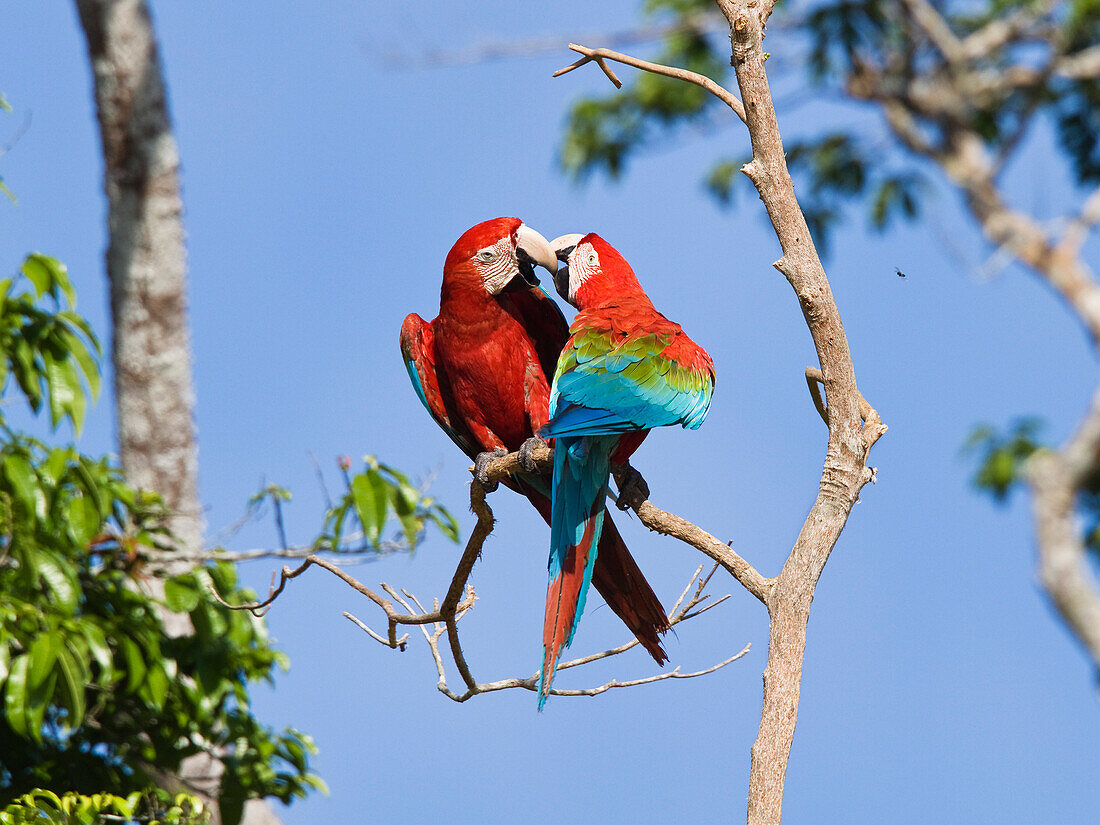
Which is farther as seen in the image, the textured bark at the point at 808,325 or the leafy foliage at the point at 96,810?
the leafy foliage at the point at 96,810

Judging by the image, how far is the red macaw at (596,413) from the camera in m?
2.00

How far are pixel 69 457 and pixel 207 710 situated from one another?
91cm

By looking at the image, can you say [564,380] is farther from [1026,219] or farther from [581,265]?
[1026,219]

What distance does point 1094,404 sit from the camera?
2.50ft

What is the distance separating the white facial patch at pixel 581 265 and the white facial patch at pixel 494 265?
0.51 ft

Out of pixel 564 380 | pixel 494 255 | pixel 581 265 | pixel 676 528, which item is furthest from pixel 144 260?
pixel 676 528

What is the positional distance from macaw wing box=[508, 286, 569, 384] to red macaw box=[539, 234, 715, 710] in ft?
0.89

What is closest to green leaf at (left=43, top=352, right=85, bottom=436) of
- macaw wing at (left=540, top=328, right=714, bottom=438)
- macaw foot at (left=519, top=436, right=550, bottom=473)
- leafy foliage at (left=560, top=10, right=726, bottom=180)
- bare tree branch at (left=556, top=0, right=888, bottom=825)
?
macaw foot at (left=519, top=436, right=550, bottom=473)

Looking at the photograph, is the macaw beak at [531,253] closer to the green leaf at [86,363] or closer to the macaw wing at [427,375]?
the macaw wing at [427,375]

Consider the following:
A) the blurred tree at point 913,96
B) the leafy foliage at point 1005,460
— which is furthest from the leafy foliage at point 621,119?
the leafy foliage at point 1005,460

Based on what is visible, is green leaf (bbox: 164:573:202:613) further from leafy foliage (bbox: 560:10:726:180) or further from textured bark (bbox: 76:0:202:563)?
leafy foliage (bbox: 560:10:726:180)

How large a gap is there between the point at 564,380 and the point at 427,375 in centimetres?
62

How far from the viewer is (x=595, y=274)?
2.45 m

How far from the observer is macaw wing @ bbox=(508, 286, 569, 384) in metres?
2.55
